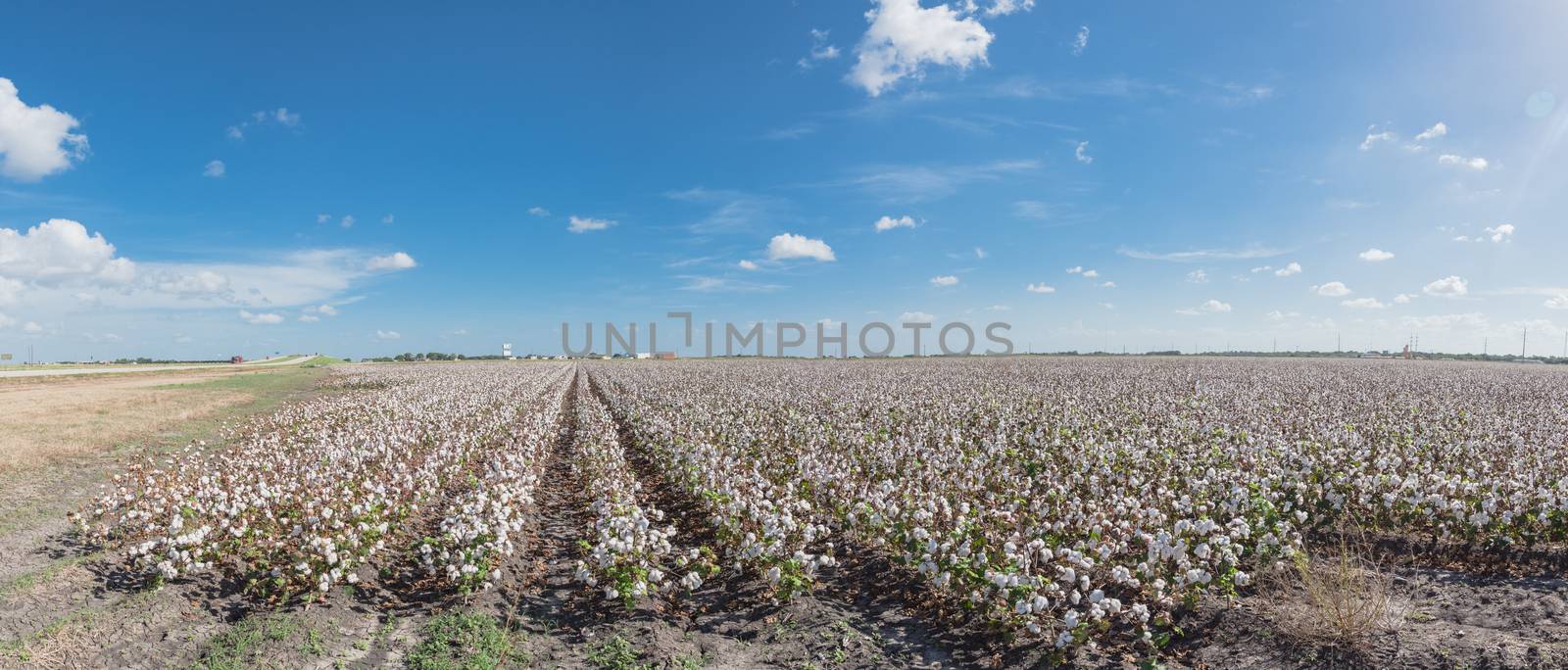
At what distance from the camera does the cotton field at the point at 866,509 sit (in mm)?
7215

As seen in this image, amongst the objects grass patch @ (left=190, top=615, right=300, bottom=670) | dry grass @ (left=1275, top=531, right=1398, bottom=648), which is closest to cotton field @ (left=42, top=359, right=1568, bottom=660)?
grass patch @ (left=190, top=615, right=300, bottom=670)

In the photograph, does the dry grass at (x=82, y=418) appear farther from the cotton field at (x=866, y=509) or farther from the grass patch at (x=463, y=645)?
the grass patch at (x=463, y=645)

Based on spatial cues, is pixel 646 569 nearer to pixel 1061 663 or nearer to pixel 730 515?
pixel 730 515

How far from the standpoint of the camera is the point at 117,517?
35.2 ft

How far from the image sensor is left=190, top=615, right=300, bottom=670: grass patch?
21.0 ft

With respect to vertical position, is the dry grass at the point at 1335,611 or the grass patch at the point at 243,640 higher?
the dry grass at the point at 1335,611

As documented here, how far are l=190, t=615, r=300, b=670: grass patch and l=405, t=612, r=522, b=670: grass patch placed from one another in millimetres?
1498

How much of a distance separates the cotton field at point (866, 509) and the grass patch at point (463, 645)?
0.61 m

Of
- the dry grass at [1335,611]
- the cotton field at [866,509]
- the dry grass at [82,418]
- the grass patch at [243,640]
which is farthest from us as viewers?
the dry grass at [82,418]

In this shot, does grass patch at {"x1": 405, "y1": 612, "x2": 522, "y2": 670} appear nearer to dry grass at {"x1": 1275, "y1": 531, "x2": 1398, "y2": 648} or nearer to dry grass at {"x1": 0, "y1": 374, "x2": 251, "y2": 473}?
dry grass at {"x1": 1275, "y1": 531, "x2": 1398, "y2": 648}

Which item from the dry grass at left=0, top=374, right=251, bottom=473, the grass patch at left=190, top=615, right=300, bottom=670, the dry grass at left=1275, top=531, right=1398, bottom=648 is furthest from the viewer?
the dry grass at left=0, top=374, right=251, bottom=473

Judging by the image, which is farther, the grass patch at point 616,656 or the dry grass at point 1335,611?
the grass patch at point 616,656

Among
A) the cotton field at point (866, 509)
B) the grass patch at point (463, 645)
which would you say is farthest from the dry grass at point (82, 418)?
the grass patch at point (463, 645)

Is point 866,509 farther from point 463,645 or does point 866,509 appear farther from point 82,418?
point 82,418
